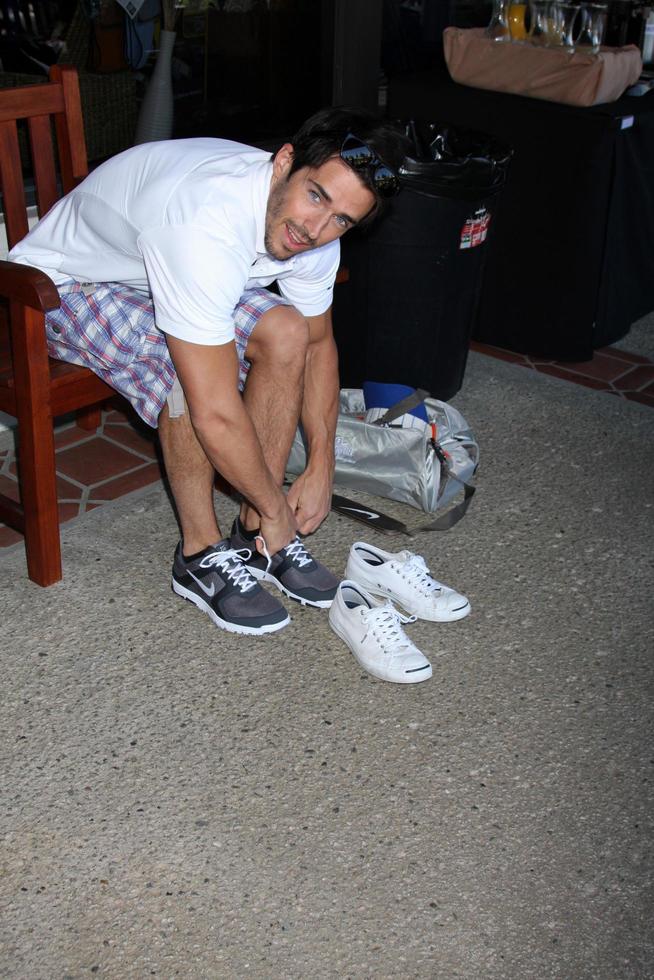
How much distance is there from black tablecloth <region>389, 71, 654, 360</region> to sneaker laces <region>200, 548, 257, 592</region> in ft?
6.07

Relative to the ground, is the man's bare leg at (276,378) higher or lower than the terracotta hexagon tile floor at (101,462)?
higher

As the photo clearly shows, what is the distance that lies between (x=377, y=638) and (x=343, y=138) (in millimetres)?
1018

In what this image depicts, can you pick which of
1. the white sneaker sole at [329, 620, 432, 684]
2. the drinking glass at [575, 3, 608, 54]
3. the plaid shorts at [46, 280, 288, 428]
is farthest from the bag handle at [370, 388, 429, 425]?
the drinking glass at [575, 3, 608, 54]

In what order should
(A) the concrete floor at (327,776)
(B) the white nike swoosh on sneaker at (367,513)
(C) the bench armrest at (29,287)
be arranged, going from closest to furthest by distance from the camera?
(A) the concrete floor at (327,776) < (C) the bench armrest at (29,287) < (B) the white nike swoosh on sneaker at (367,513)

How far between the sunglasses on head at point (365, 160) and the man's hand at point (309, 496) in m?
0.71

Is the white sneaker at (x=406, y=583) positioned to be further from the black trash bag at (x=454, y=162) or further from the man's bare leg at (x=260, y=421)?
the black trash bag at (x=454, y=162)

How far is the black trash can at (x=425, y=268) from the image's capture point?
297cm

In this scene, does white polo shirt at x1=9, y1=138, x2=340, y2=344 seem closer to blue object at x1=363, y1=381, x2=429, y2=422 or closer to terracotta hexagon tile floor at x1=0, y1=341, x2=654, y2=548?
blue object at x1=363, y1=381, x2=429, y2=422

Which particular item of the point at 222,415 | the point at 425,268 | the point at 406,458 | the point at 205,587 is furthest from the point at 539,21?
the point at 205,587

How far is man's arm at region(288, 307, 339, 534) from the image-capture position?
2.39 metres

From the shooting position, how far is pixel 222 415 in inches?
80.2

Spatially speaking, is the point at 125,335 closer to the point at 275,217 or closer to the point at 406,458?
the point at 275,217

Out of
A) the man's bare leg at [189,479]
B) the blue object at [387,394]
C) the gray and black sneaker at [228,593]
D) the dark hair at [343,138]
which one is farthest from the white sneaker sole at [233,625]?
the dark hair at [343,138]

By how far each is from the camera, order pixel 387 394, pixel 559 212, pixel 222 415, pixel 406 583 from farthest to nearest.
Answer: pixel 559 212, pixel 387 394, pixel 406 583, pixel 222 415
